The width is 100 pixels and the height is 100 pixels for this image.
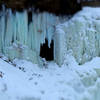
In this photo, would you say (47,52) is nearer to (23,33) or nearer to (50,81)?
(23,33)

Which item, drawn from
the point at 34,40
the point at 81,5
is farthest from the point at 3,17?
the point at 81,5

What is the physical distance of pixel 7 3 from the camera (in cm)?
524

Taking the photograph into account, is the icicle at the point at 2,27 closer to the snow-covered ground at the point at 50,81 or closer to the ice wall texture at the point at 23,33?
the ice wall texture at the point at 23,33

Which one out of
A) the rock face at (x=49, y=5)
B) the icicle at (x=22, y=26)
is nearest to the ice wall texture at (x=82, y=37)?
the rock face at (x=49, y=5)

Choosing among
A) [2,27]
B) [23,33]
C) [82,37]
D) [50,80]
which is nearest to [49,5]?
[23,33]

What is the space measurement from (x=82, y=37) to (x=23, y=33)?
1.89 m

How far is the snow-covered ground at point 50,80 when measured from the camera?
4094 mm

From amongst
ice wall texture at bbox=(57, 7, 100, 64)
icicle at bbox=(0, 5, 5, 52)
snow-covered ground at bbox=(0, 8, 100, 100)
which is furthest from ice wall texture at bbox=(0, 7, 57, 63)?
ice wall texture at bbox=(57, 7, 100, 64)

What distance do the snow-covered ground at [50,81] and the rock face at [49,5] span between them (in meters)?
1.68

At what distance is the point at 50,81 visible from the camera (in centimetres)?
471

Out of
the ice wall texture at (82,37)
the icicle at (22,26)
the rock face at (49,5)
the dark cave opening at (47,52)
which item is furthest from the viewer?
the dark cave opening at (47,52)

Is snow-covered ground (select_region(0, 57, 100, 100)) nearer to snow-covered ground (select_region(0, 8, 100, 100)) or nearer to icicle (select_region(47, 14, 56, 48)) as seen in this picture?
snow-covered ground (select_region(0, 8, 100, 100))

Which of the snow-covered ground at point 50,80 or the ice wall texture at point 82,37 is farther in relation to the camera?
the ice wall texture at point 82,37

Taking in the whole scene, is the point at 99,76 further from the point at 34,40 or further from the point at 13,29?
the point at 13,29
